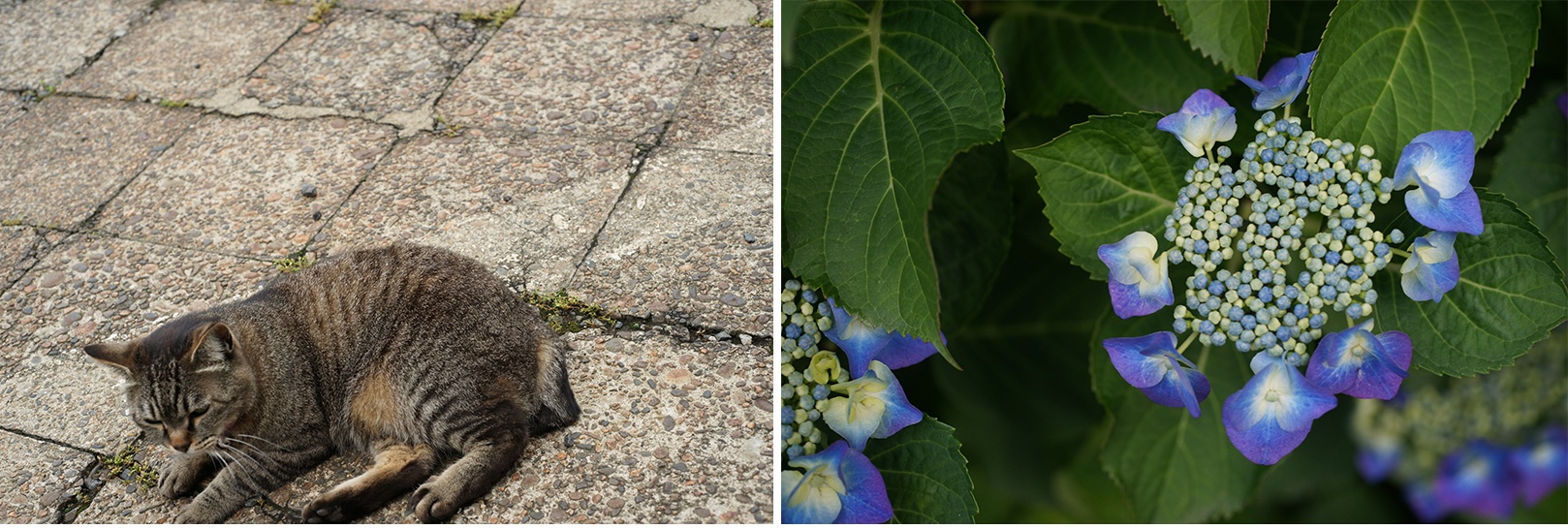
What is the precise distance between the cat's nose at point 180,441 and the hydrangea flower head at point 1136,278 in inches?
58.5

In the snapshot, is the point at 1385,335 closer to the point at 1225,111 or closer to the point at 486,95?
the point at 1225,111

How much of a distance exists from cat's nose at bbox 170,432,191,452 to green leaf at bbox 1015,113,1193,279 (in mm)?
1457

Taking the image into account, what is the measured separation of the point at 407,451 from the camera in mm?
1807

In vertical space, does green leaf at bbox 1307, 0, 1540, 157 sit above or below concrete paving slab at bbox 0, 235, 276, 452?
above

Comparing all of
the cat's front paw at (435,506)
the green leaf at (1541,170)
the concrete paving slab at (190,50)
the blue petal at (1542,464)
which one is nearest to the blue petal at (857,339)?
the green leaf at (1541,170)

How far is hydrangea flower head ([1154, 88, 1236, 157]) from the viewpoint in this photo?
79cm

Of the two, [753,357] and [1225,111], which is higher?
[1225,111]

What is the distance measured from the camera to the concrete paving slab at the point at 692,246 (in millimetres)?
1980

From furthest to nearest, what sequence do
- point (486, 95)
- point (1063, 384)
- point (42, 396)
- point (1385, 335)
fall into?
point (486, 95)
point (42, 396)
point (1063, 384)
point (1385, 335)

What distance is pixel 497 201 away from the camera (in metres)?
2.33

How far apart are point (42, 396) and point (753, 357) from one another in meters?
1.19

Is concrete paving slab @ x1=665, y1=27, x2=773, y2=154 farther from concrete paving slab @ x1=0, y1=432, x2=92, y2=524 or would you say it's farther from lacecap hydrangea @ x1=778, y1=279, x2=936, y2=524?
lacecap hydrangea @ x1=778, y1=279, x2=936, y2=524

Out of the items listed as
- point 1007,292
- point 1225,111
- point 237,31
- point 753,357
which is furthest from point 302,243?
point 1225,111

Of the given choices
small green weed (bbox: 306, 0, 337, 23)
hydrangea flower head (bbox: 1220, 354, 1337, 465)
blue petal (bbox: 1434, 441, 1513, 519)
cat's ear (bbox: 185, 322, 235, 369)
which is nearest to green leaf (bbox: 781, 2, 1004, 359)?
hydrangea flower head (bbox: 1220, 354, 1337, 465)
